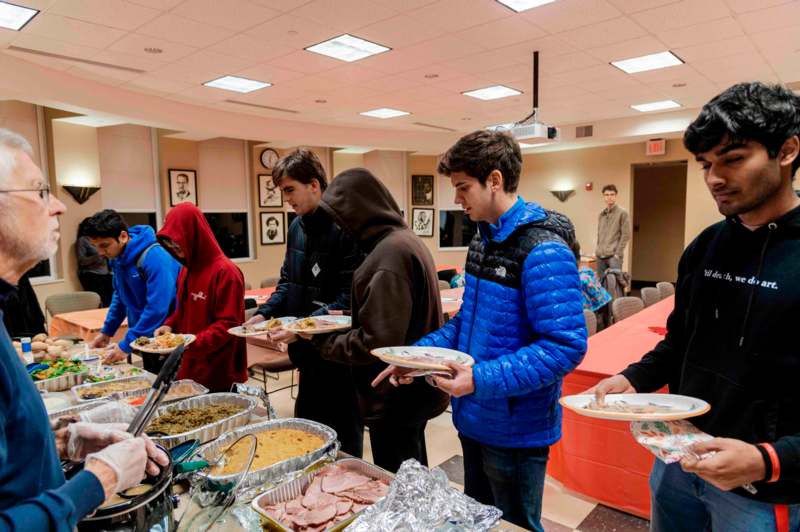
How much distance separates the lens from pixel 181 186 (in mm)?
7418

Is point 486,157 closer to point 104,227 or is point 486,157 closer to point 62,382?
point 62,382

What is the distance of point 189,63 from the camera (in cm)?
465

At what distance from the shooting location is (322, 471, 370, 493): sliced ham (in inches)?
44.4

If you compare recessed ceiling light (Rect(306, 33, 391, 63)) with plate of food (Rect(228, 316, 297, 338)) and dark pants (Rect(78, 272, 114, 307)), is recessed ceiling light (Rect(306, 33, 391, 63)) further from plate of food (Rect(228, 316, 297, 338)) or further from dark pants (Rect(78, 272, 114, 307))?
dark pants (Rect(78, 272, 114, 307))

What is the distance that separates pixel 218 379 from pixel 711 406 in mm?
1718

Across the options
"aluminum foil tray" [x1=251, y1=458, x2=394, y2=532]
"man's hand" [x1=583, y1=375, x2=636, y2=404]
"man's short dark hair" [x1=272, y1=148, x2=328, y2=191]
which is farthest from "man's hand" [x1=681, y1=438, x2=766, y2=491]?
"man's short dark hair" [x1=272, y1=148, x2=328, y2=191]

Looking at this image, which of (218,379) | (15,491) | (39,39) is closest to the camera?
(15,491)

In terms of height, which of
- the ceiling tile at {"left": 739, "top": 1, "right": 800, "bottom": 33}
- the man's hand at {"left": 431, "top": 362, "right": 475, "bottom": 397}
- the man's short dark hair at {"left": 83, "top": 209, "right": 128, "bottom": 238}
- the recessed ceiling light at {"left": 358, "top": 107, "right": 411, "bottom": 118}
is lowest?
the man's hand at {"left": 431, "top": 362, "right": 475, "bottom": 397}

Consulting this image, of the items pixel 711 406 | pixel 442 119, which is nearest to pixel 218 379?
pixel 711 406

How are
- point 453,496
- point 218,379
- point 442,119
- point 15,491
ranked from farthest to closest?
point 442,119, point 218,379, point 453,496, point 15,491

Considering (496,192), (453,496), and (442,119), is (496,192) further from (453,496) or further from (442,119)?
(442,119)

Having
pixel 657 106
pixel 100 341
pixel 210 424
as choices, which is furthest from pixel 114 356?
pixel 657 106

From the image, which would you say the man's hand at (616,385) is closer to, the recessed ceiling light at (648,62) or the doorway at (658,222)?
the recessed ceiling light at (648,62)

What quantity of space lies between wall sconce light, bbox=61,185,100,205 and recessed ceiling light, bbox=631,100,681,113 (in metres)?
7.23
